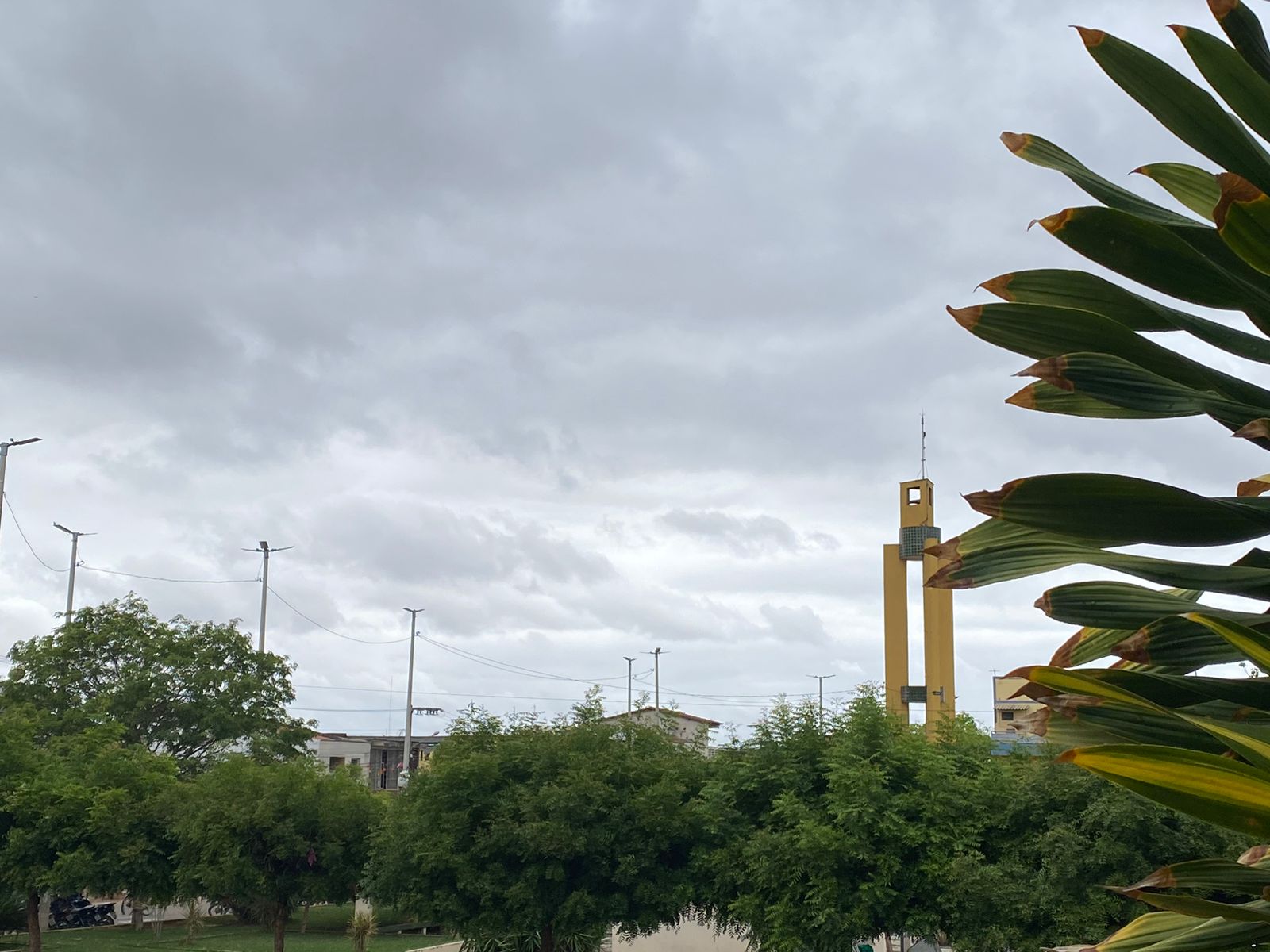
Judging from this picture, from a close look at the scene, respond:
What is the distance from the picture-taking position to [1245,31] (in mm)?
2365

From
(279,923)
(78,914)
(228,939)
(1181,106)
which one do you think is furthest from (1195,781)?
(78,914)

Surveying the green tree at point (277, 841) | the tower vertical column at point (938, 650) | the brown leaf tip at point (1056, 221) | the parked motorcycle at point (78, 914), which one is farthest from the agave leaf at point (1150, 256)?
the parked motorcycle at point (78, 914)

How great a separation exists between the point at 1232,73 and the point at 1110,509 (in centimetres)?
95

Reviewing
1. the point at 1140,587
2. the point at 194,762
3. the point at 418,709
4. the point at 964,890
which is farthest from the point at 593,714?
the point at 418,709

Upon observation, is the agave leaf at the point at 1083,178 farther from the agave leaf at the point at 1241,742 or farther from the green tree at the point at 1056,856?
the green tree at the point at 1056,856

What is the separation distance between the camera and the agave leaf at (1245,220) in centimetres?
204

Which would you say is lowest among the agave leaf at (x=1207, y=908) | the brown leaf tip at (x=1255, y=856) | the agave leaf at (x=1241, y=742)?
the agave leaf at (x=1207, y=908)

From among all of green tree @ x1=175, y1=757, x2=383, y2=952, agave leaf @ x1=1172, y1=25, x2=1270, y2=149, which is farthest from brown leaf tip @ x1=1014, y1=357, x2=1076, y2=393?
green tree @ x1=175, y1=757, x2=383, y2=952

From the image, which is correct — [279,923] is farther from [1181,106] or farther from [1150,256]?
[1181,106]

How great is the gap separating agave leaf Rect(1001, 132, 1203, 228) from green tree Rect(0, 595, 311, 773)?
48.8 metres

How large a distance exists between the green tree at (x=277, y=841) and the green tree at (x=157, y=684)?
2409 centimetres

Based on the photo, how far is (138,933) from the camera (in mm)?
40094

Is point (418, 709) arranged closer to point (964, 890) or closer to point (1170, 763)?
point (964, 890)

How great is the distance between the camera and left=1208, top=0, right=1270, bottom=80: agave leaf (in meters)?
2.33
